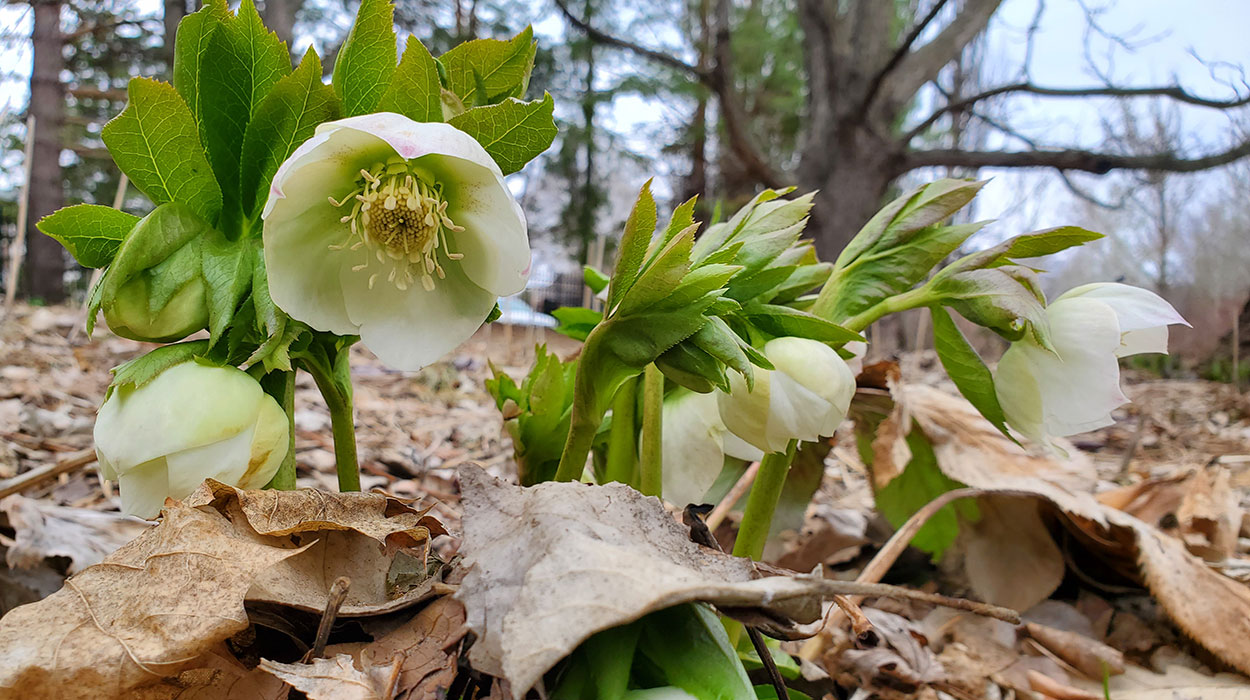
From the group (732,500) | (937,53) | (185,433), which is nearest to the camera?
(185,433)

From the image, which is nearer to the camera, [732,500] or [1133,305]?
[1133,305]

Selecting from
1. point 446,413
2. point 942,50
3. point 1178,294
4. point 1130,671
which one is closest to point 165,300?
point 1130,671

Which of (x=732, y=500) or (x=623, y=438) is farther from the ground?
(x=623, y=438)

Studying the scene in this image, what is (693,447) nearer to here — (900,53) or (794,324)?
(794,324)

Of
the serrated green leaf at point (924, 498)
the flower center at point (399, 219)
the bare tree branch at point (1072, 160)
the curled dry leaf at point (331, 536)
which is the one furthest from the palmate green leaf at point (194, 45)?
the bare tree branch at point (1072, 160)

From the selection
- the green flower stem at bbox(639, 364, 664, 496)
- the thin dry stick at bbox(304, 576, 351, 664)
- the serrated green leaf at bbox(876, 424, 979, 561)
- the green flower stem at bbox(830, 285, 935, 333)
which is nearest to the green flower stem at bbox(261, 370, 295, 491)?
the thin dry stick at bbox(304, 576, 351, 664)

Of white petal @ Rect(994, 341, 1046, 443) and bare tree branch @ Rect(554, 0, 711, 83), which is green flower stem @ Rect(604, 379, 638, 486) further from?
bare tree branch @ Rect(554, 0, 711, 83)

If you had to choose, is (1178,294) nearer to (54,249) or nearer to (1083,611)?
(1083,611)

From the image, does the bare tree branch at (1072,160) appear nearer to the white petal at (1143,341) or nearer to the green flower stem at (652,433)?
the white petal at (1143,341)

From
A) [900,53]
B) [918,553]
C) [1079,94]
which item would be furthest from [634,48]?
[918,553]
